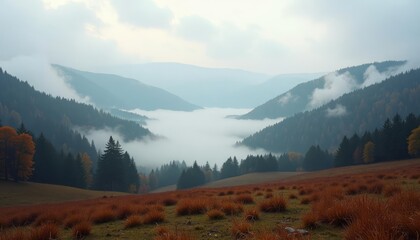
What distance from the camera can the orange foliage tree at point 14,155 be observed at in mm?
67500

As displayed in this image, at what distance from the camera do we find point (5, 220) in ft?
50.3

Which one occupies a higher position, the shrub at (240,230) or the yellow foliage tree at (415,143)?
the yellow foliage tree at (415,143)

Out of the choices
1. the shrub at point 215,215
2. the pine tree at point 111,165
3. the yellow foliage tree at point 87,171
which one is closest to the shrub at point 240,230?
the shrub at point 215,215

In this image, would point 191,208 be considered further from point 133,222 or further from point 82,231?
point 82,231

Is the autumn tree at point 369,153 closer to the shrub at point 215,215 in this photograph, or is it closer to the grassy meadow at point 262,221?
the grassy meadow at point 262,221

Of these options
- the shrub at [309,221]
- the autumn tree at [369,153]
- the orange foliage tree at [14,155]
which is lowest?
the shrub at [309,221]

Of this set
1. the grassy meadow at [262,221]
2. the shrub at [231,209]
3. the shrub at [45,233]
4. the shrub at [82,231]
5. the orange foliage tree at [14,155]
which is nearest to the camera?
the grassy meadow at [262,221]

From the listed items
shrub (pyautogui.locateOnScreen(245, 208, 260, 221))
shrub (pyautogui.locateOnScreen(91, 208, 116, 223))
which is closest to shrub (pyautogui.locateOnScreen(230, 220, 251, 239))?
shrub (pyautogui.locateOnScreen(245, 208, 260, 221))

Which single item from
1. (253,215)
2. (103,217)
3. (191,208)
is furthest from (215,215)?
(103,217)

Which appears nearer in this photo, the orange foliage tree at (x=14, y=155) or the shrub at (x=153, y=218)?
the shrub at (x=153, y=218)

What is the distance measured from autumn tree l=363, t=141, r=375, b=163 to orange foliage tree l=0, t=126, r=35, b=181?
282ft

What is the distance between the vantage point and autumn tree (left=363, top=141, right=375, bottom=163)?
93.4m

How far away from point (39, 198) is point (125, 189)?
4310 cm

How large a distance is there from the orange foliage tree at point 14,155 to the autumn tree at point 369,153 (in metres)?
85.8
